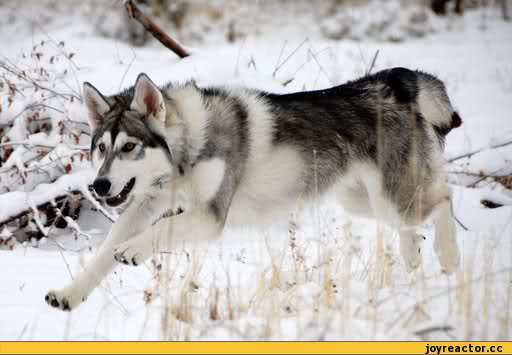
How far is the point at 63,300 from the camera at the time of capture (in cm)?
327

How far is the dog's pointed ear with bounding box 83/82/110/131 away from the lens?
360cm

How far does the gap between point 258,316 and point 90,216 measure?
3.50 m

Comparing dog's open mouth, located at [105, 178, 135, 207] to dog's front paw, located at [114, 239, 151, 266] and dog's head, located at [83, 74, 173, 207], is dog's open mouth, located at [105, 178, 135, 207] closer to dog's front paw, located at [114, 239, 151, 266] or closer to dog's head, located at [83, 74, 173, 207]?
dog's head, located at [83, 74, 173, 207]

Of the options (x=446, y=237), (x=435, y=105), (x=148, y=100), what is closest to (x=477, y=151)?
(x=435, y=105)

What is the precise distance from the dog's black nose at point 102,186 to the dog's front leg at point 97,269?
1.50ft

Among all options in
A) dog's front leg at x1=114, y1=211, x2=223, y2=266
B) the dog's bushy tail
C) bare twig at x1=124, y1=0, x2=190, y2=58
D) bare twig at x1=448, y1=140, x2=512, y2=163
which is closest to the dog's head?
dog's front leg at x1=114, y1=211, x2=223, y2=266

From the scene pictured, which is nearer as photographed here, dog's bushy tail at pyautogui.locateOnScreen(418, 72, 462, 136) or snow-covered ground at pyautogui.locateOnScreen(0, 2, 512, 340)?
snow-covered ground at pyautogui.locateOnScreen(0, 2, 512, 340)

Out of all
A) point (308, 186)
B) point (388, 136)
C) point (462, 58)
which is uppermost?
point (462, 58)

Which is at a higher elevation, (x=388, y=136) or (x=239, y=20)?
(x=239, y=20)

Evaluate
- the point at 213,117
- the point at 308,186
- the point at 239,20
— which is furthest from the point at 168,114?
the point at 239,20

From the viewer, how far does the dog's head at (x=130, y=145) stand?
338 cm

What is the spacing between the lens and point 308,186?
168 inches

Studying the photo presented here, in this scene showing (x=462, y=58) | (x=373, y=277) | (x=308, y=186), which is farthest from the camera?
(x=462, y=58)

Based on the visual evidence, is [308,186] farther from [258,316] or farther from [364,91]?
[258,316]
